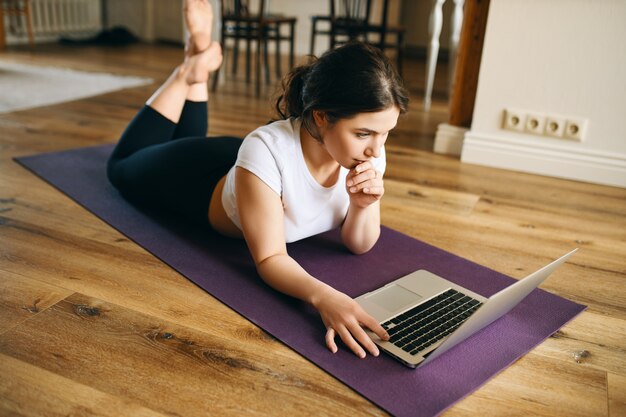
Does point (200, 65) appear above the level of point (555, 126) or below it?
above

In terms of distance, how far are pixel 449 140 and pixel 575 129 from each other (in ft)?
1.82

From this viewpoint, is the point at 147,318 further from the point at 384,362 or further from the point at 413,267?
the point at 413,267

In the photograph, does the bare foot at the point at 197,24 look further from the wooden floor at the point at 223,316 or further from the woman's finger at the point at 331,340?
the woman's finger at the point at 331,340

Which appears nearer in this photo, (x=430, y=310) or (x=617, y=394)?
(x=617, y=394)

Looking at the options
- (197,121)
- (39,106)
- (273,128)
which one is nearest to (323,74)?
(273,128)

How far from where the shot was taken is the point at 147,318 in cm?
118

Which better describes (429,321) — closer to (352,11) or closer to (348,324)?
(348,324)

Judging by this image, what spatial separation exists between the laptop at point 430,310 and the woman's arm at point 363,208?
0.16 meters

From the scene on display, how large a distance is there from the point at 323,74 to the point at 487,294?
25.6 inches

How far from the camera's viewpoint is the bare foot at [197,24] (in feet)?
6.33

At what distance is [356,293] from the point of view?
1308mm

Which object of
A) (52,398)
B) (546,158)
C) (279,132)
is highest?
(279,132)

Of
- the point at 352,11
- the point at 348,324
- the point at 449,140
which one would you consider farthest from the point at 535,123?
the point at 352,11

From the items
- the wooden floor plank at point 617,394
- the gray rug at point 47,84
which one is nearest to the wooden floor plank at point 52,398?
the wooden floor plank at point 617,394
